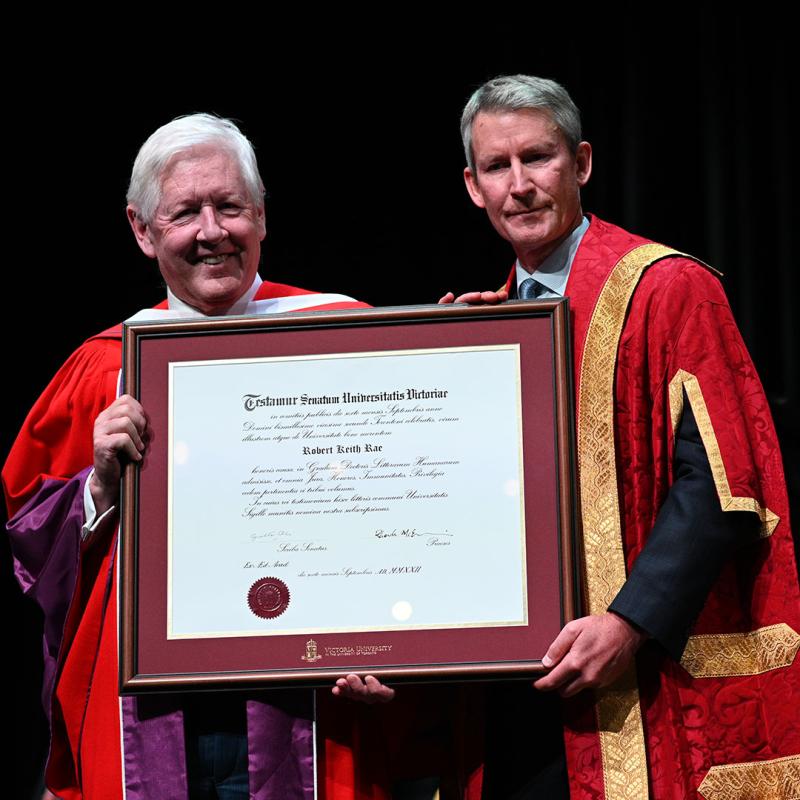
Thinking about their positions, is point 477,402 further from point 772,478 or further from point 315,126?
point 315,126

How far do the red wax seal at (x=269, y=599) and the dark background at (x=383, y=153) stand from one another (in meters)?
1.71

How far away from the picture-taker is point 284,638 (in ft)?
7.46

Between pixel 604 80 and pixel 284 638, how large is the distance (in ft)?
7.27

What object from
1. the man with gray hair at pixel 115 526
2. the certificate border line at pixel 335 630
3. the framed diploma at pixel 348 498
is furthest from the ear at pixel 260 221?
the certificate border line at pixel 335 630

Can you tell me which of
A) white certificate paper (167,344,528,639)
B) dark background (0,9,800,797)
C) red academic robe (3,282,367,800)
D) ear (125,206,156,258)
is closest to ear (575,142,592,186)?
white certificate paper (167,344,528,639)

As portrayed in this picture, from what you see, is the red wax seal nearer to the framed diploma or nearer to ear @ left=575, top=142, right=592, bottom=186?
the framed diploma

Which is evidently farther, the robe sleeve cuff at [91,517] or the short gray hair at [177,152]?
the short gray hair at [177,152]

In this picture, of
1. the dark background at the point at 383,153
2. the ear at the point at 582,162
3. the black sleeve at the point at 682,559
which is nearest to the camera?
the black sleeve at the point at 682,559

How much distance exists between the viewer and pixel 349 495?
90.6 inches

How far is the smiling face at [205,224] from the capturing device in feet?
8.48

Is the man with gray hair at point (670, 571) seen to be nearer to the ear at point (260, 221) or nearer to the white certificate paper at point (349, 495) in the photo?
the white certificate paper at point (349, 495)

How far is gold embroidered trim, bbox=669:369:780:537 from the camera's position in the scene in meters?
2.20

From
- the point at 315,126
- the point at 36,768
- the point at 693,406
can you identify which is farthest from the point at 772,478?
the point at 36,768

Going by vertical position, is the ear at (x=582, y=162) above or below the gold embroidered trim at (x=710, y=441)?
above
